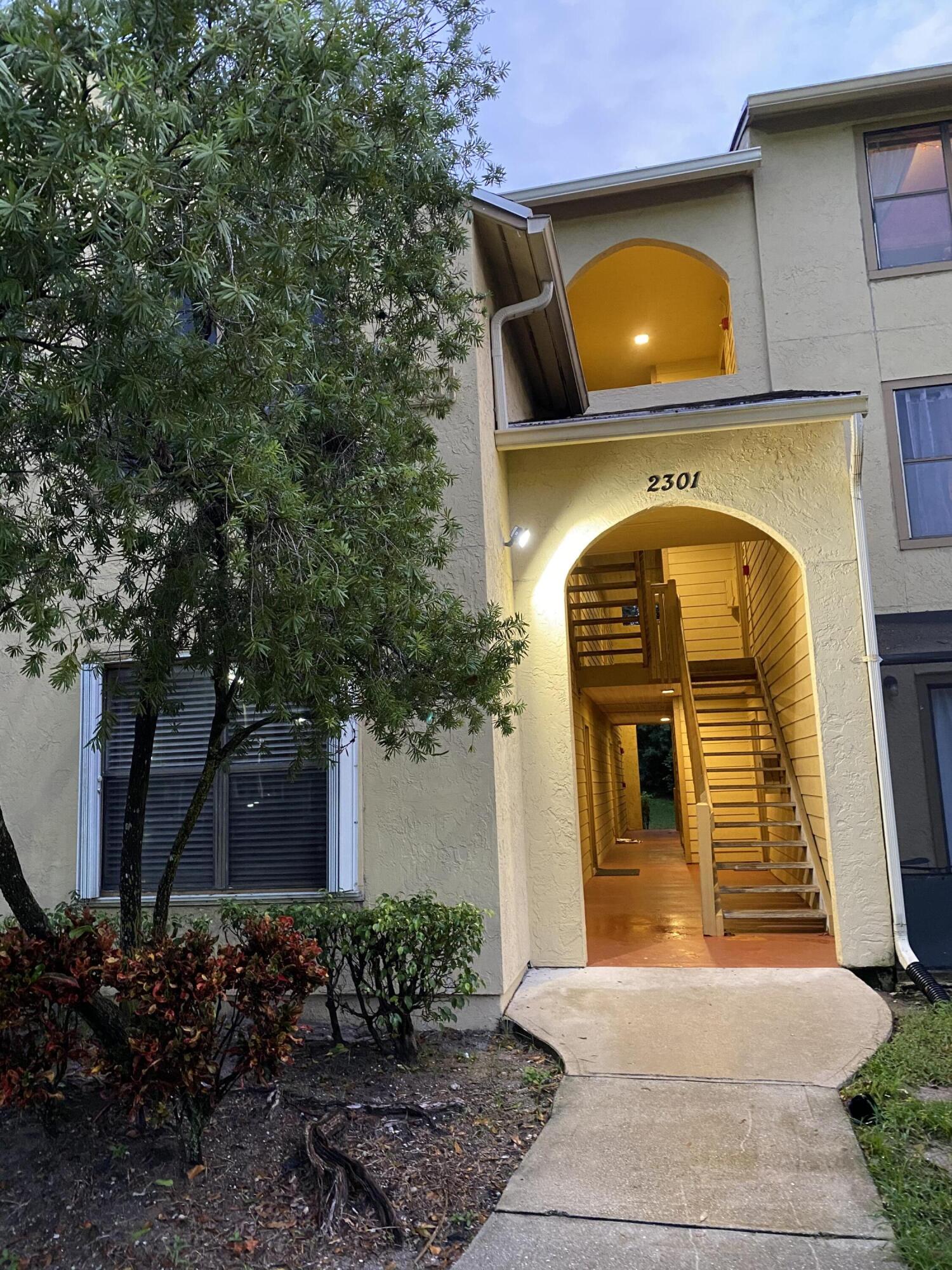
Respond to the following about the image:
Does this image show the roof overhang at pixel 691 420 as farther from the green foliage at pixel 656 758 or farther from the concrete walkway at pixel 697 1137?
the green foliage at pixel 656 758

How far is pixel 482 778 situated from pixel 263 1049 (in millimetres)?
2514

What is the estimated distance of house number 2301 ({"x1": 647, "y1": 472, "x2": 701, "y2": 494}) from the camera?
7027 millimetres

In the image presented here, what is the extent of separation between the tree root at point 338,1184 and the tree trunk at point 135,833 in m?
1.19

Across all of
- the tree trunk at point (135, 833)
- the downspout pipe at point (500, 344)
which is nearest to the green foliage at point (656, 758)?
the downspout pipe at point (500, 344)

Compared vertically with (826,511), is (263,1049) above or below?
below

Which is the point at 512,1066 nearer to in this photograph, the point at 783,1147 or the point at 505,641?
the point at 783,1147

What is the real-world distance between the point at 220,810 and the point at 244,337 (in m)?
3.78

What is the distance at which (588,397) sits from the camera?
10758mm

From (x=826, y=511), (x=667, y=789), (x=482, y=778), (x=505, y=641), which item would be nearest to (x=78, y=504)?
(x=505, y=641)

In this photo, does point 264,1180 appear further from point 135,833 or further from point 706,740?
point 706,740

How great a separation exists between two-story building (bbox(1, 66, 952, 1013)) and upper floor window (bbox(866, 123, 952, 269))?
31 mm

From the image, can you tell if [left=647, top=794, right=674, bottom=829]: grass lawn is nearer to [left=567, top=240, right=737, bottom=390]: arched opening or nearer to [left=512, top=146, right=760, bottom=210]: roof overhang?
[left=567, top=240, right=737, bottom=390]: arched opening

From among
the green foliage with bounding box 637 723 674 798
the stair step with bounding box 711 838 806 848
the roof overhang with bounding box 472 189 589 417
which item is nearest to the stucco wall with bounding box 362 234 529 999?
the roof overhang with bounding box 472 189 589 417

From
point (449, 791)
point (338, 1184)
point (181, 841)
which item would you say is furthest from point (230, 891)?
point (338, 1184)
